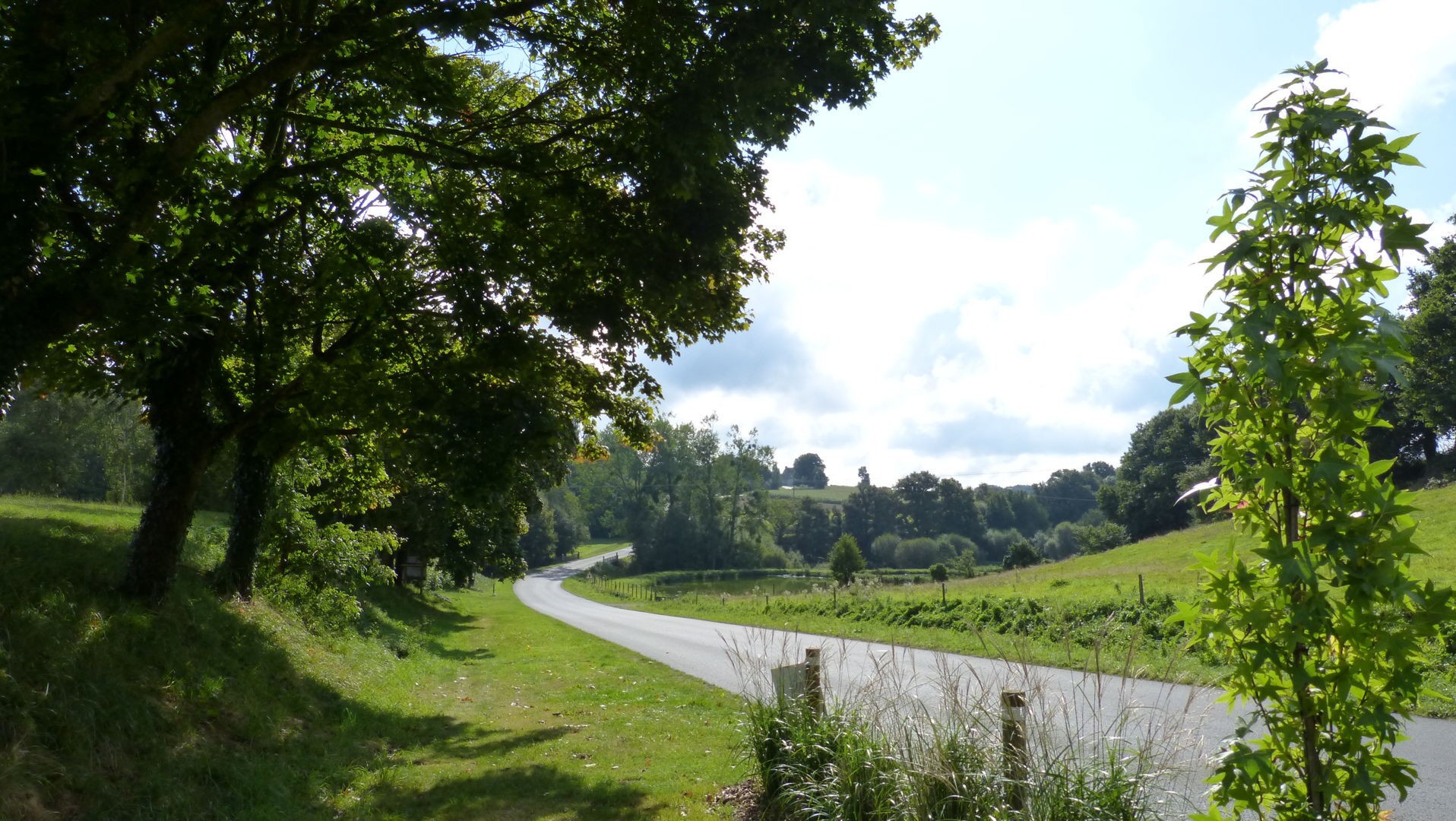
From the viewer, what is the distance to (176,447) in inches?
427

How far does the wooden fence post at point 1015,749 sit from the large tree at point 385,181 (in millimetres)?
4722

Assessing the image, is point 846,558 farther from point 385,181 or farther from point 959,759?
point 959,759

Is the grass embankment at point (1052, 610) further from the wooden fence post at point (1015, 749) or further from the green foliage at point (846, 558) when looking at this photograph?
the green foliage at point (846, 558)

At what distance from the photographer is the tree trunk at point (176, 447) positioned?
418 inches

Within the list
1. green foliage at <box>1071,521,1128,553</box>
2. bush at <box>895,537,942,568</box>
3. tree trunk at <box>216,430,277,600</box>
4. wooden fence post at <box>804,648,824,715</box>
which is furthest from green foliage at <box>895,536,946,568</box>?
wooden fence post at <box>804,648,824,715</box>

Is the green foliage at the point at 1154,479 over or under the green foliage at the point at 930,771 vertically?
over

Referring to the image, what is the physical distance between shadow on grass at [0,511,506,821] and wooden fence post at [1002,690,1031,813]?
344cm

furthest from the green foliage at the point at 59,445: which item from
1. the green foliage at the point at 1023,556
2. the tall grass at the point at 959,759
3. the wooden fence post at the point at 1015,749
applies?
the green foliage at the point at 1023,556

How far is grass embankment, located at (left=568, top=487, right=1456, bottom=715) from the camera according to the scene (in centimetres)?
1171

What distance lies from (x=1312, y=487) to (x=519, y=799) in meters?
6.73

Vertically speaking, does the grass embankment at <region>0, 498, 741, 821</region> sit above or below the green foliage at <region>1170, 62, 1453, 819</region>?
below

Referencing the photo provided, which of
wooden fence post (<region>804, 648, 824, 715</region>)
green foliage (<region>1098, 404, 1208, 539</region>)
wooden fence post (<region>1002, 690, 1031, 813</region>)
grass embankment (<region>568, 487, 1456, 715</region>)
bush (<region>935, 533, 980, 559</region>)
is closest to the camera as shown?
wooden fence post (<region>1002, 690, 1031, 813</region>)

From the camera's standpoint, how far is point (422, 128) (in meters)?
9.66

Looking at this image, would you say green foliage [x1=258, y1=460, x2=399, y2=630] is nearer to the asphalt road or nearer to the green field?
the asphalt road
